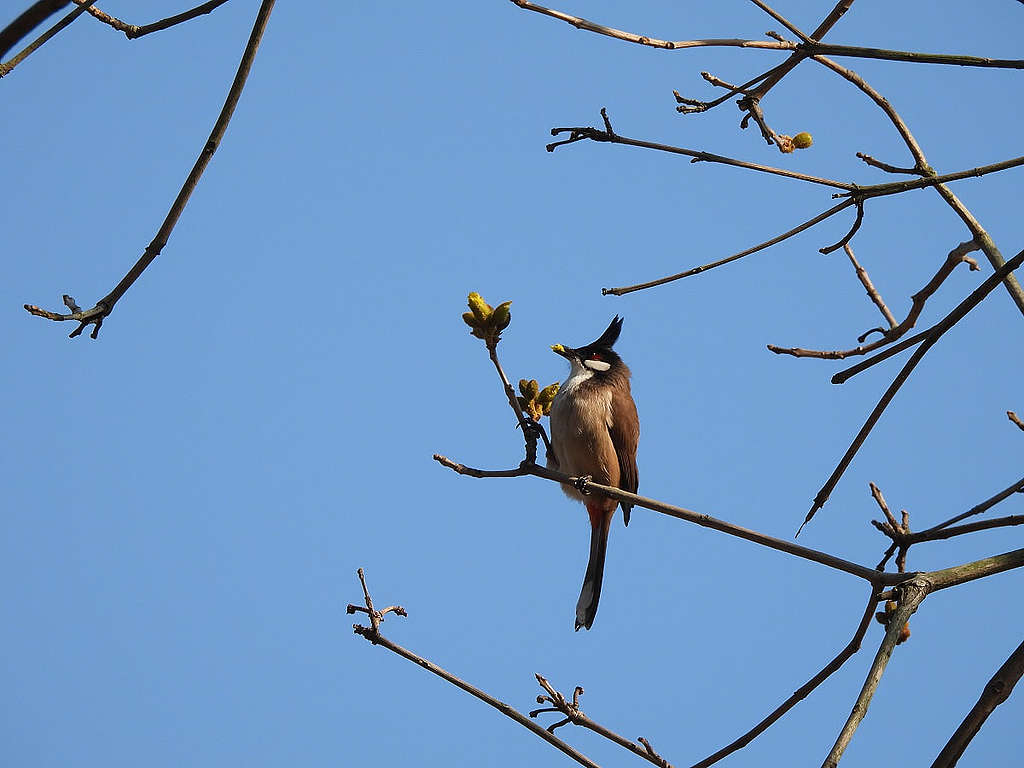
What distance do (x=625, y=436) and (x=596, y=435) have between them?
0.98ft

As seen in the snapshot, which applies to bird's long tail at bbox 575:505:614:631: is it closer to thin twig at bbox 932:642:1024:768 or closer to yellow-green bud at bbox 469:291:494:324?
yellow-green bud at bbox 469:291:494:324

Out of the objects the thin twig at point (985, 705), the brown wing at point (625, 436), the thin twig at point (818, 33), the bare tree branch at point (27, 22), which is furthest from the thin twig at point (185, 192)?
the brown wing at point (625, 436)

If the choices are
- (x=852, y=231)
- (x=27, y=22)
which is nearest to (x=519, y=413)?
(x=852, y=231)

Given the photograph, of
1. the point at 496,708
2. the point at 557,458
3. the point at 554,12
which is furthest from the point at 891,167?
the point at 557,458

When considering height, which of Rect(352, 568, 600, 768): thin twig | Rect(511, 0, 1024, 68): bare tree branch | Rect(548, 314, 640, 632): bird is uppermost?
Rect(548, 314, 640, 632): bird

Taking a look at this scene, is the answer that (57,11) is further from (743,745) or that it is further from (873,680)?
(743,745)

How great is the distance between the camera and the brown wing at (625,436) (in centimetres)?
582

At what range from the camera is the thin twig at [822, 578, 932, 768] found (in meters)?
1.97

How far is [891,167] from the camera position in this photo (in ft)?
9.14

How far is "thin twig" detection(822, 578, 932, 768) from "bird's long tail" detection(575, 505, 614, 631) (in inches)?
133

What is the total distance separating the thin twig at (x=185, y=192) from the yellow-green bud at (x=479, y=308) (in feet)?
3.51

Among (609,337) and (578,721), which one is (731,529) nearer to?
(578,721)

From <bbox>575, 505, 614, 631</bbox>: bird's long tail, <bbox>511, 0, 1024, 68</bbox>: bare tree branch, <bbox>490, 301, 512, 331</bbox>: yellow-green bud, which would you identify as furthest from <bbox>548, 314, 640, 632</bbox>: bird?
<bbox>511, 0, 1024, 68</bbox>: bare tree branch

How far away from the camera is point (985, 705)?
7.09ft
